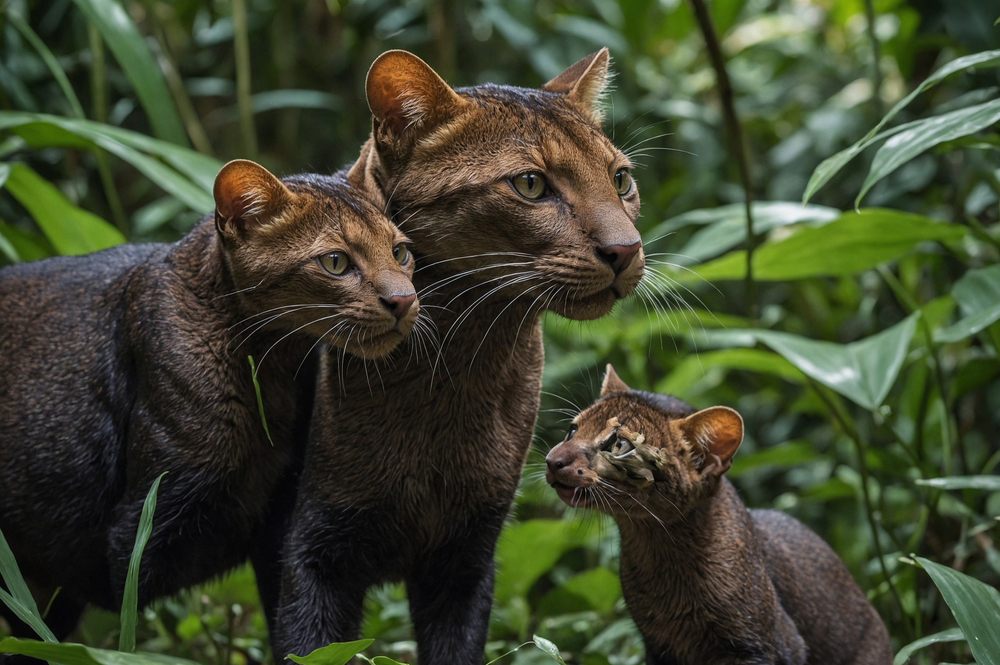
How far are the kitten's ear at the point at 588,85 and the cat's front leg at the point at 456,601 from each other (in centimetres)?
100

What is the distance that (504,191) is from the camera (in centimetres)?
Result: 196

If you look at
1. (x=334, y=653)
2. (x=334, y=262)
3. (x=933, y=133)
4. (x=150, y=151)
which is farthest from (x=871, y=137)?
(x=150, y=151)

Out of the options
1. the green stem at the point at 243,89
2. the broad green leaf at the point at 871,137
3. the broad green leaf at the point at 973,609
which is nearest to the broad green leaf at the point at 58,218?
the green stem at the point at 243,89

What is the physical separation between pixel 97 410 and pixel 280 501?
0.46 metres

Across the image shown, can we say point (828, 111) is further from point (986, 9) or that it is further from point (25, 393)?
point (25, 393)

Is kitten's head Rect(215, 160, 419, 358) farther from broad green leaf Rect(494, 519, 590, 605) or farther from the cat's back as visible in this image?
broad green leaf Rect(494, 519, 590, 605)

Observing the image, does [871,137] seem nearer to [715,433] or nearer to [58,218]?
[715,433]

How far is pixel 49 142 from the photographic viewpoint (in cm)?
303

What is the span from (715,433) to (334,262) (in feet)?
3.01

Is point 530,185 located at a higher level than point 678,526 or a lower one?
higher

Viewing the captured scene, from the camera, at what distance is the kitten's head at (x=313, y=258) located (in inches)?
75.9

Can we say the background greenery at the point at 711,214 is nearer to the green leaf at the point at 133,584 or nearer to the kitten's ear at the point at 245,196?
the green leaf at the point at 133,584

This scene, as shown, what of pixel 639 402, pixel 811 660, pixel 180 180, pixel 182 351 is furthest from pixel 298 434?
pixel 811 660

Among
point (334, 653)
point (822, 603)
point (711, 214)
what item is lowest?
point (822, 603)
